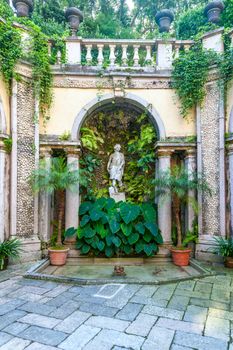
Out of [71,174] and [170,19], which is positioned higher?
[170,19]

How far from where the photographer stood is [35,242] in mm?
5785

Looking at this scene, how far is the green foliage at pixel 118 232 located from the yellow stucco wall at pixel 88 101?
7.32 feet

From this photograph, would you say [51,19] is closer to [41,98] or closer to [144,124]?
[41,98]

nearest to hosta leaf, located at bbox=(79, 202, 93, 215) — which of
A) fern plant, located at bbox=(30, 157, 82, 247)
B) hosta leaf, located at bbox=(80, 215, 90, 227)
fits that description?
hosta leaf, located at bbox=(80, 215, 90, 227)

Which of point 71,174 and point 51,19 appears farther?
point 51,19

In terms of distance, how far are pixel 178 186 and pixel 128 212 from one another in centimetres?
124

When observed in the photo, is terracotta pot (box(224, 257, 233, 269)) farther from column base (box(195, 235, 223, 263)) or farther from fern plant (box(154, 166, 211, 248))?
fern plant (box(154, 166, 211, 248))

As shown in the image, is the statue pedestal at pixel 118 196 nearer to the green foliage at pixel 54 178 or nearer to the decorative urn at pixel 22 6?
the green foliage at pixel 54 178

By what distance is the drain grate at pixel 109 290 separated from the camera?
3.78 metres

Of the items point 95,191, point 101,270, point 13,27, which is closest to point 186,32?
point 13,27

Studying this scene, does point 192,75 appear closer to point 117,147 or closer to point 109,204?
point 117,147

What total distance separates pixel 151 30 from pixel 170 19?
6.55 m

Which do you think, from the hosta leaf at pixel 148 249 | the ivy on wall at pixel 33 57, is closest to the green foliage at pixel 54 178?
the ivy on wall at pixel 33 57

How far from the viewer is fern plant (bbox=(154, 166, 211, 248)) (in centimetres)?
541
